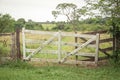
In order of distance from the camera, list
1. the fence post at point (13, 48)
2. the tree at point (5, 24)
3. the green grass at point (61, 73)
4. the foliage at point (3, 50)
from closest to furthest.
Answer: the green grass at point (61, 73)
the fence post at point (13, 48)
the foliage at point (3, 50)
the tree at point (5, 24)

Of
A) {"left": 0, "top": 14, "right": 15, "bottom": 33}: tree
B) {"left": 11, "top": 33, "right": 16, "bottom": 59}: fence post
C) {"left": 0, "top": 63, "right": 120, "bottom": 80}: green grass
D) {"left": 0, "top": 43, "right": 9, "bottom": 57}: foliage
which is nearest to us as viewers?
{"left": 0, "top": 63, "right": 120, "bottom": 80}: green grass

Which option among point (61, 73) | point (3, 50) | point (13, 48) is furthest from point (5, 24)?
point (61, 73)

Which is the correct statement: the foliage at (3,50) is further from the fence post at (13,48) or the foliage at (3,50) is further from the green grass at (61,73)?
the green grass at (61,73)

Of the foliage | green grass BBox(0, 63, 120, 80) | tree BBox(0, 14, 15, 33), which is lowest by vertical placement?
green grass BBox(0, 63, 120, 80)

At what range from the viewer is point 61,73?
10.1 metres

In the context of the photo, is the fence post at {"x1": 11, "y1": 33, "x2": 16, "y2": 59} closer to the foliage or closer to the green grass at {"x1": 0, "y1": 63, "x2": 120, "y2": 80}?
the foliage

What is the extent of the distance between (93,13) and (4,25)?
7.19 metres

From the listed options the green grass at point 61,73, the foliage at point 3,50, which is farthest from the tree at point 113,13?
the foliage at point 3,50

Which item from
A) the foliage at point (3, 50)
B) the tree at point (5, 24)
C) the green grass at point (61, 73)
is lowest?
the green grass at point (61, 73)

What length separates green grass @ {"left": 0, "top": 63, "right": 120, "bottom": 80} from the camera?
9359mm

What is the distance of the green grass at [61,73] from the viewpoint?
30.7 ft

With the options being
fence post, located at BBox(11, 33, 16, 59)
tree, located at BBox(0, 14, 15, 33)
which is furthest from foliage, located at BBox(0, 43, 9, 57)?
tree, located at BBox(0, 14, 15, 33)

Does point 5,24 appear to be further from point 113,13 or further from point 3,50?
point 113,13

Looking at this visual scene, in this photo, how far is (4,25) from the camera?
1714 cm
